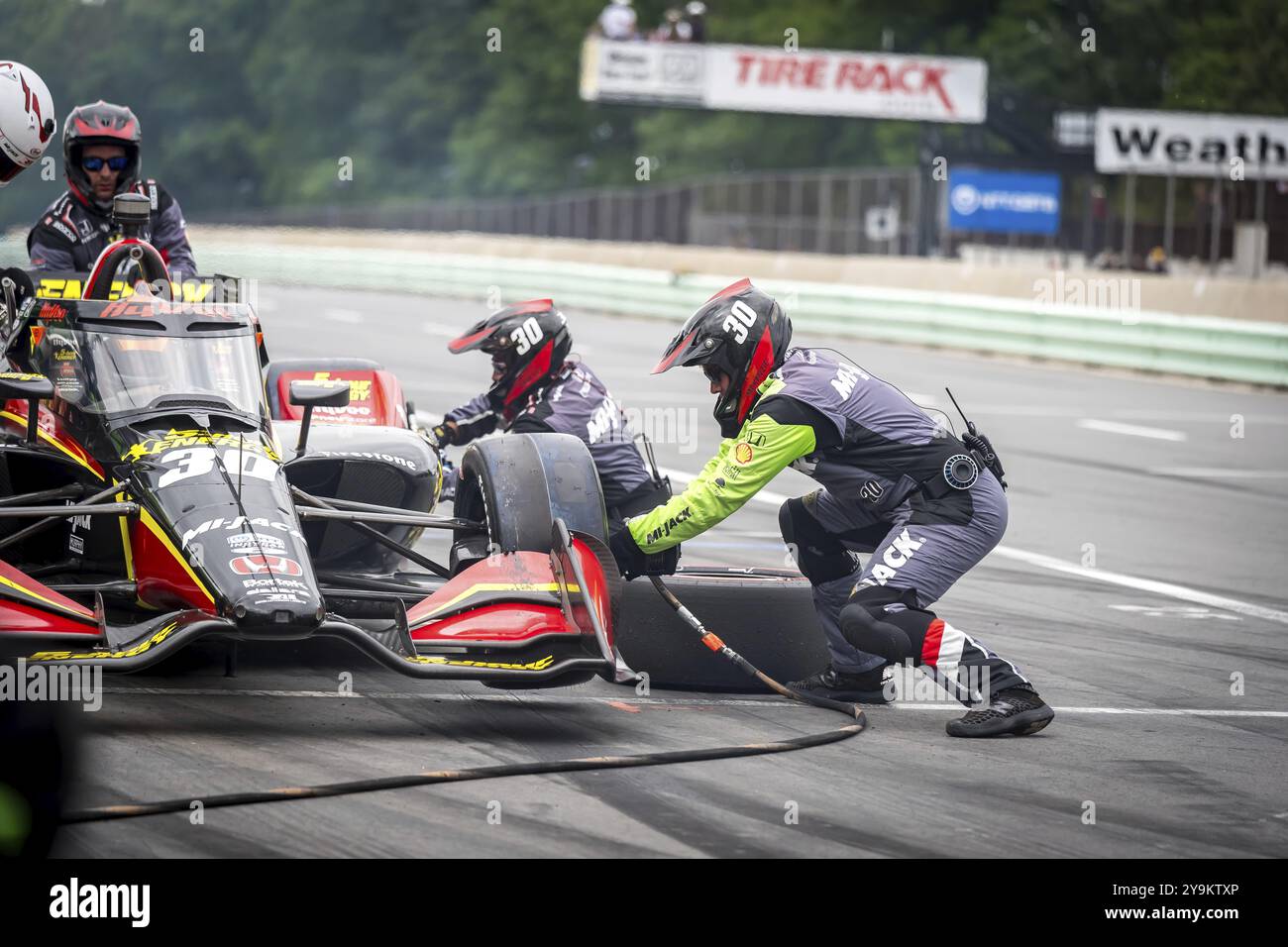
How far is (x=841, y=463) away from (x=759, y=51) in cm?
4021

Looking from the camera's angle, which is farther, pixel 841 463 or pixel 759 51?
pixel 759 51

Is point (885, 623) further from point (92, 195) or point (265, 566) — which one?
point (92, 195)

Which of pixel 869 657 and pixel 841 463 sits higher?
pixel 841 463

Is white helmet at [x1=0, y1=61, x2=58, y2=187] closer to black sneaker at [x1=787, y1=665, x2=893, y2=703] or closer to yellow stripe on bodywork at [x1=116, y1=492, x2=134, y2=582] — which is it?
yellow stripe on bodywork at [x1=116, y1=492, x2=134, y2=582]

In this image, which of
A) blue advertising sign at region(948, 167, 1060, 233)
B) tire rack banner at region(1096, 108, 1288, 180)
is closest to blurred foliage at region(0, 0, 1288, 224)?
blue advertising sign at region(948, 167, 1060, 233)

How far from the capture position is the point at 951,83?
45.1 meters

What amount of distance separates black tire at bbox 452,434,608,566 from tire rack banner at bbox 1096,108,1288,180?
3209 centimetres

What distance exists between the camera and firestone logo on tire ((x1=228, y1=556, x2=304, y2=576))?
6.98m

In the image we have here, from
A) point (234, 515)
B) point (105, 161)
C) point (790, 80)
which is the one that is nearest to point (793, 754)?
point (234, 515)

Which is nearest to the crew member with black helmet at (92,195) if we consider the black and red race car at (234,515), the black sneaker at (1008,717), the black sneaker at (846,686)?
the black and red race car at (234,515)

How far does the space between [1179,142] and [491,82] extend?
48.1 metres
